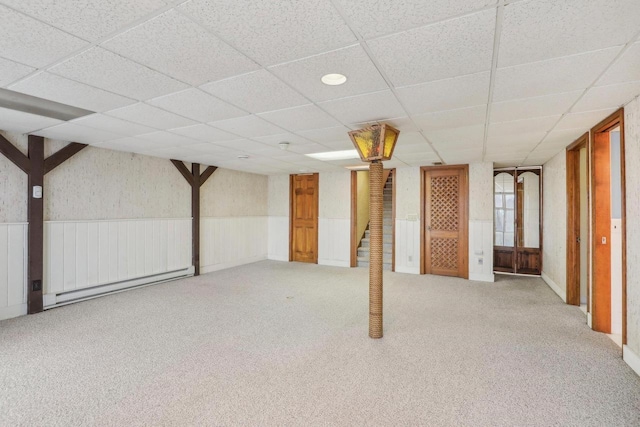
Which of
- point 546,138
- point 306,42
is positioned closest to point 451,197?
point 546,138

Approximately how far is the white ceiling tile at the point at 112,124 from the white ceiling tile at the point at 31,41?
118cm

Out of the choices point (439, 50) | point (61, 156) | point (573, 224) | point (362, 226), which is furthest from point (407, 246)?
point (61, 156)

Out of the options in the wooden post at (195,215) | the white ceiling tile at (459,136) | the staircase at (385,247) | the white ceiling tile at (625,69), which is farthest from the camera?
the staircase at (385,247)

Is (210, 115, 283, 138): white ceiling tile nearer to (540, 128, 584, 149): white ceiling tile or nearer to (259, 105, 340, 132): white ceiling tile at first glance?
(259, 105, 340, 132): white ceiling tile

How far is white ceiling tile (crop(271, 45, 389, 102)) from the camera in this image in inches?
72.2

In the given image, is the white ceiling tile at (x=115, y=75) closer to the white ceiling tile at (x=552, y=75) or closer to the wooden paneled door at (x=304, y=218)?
the white ceiling tile at (x=552, y=75)

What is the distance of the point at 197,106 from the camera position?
106 inches

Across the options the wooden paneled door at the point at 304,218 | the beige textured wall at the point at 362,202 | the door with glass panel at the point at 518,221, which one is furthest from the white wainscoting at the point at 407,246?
the wooden paneled door at the point at 304,218

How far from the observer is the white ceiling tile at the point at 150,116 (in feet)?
9.13

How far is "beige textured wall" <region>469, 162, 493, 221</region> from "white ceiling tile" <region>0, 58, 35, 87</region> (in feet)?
20.1

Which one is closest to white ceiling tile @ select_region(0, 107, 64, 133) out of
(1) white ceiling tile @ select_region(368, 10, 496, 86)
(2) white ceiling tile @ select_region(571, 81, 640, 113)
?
(1) white ceiling tile @ select_region(368, 10, 496, 86)

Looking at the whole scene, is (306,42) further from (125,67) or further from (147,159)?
(147,159)

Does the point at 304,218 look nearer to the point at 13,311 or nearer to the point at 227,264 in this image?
the point at 227,264

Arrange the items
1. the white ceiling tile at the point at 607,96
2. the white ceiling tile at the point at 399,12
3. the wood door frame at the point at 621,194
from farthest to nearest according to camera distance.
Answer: the wood door frame at the point at 621,194, the white ceiling tile at the point at 607,96, the white ceiling tile at the point at 399,12
